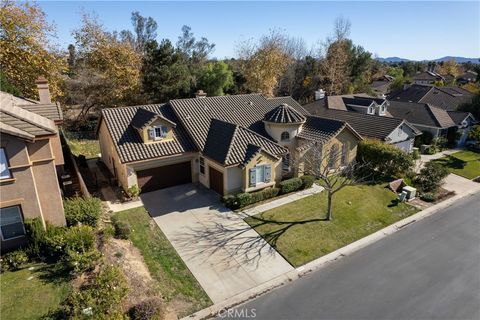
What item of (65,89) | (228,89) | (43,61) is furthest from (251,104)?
(228,89)

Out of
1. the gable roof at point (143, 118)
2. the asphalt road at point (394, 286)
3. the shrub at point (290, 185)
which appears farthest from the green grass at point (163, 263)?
the shrub at point (290, 185)

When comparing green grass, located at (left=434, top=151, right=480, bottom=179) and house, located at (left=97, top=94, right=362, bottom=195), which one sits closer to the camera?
house, located at (left=97, top=94, right=362, bottom=195)

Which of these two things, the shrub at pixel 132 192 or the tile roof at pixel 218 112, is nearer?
the shrub at pixel 132 192

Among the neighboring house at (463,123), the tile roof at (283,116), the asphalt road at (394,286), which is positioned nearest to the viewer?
the asphalt road at (394,286)

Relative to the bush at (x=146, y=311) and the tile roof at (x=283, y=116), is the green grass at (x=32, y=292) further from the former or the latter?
the tile roof at (x=283, y=116)

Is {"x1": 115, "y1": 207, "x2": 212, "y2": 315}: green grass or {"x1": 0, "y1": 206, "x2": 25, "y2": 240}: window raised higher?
{"x1": 0, "y1": 206, "x2": 25, "y2": 240}: window

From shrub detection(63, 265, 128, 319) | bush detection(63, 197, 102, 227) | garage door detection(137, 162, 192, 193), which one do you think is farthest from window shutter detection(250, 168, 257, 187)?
shrub detection(63, 265, 128, 319)

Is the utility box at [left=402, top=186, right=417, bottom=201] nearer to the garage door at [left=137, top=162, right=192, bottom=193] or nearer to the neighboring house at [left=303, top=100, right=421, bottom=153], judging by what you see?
the neighboring house at [left=303, top=100, right=421, bottom=153]
